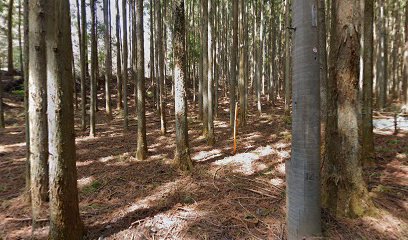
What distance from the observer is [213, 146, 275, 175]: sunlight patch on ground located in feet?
21.3

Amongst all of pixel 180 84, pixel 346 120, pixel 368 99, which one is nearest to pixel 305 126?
pixel 346 120

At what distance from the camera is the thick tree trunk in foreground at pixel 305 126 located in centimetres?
271

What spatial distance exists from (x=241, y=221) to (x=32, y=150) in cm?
386

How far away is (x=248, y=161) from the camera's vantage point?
720cm

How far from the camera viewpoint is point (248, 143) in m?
9.41

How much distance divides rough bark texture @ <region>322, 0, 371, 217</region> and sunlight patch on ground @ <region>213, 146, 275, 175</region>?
8.81ft

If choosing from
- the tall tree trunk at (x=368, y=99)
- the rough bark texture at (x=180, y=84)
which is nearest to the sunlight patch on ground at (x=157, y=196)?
the rough bark texture at (x=180, y=84)

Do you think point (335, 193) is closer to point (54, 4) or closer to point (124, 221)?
point (124, 221)

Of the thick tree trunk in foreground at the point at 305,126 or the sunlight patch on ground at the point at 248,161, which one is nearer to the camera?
the thick tree trunk in foreground at the point at 305,126

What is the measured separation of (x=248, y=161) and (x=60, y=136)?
481 centimetres

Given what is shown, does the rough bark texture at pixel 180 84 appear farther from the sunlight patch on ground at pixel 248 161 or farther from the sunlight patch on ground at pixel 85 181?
the sunlight patch on ground at pixel 85 181

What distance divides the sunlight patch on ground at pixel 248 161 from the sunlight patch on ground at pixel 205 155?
499 millimetres

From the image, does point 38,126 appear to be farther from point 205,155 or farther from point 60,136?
point 205,155

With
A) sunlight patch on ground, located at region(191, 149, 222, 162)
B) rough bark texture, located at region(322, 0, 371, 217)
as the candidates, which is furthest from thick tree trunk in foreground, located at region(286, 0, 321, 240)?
sunlight patch on ground, located at region(191, 149, 222, 162)
